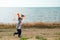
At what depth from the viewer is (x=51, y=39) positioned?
21.0 meters

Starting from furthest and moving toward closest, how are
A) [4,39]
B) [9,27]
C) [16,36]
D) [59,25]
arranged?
[59,25] → [9,27] → [16,36] → [4,39]

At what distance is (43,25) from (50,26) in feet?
2.32

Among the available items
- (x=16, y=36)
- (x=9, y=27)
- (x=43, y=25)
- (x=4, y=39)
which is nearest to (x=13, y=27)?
(x=9, y=27)

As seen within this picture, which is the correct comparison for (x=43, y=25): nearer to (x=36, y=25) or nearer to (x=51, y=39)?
(x=36, y=25)

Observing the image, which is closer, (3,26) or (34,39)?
(34,39)

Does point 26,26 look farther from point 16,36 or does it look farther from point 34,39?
point 34,39

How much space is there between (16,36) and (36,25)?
10150mm

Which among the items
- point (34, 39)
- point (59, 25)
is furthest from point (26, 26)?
point (34, 39)

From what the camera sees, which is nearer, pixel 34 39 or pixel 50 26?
pixel 34 39

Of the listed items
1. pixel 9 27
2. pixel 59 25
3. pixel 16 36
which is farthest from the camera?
pixel 59 25

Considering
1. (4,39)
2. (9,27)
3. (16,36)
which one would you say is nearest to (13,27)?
(9,27)

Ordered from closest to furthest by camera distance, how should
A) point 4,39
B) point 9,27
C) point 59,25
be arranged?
point 4,39, point 9,27, point 59,25

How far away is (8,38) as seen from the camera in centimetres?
2156

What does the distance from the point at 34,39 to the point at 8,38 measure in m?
1.75
